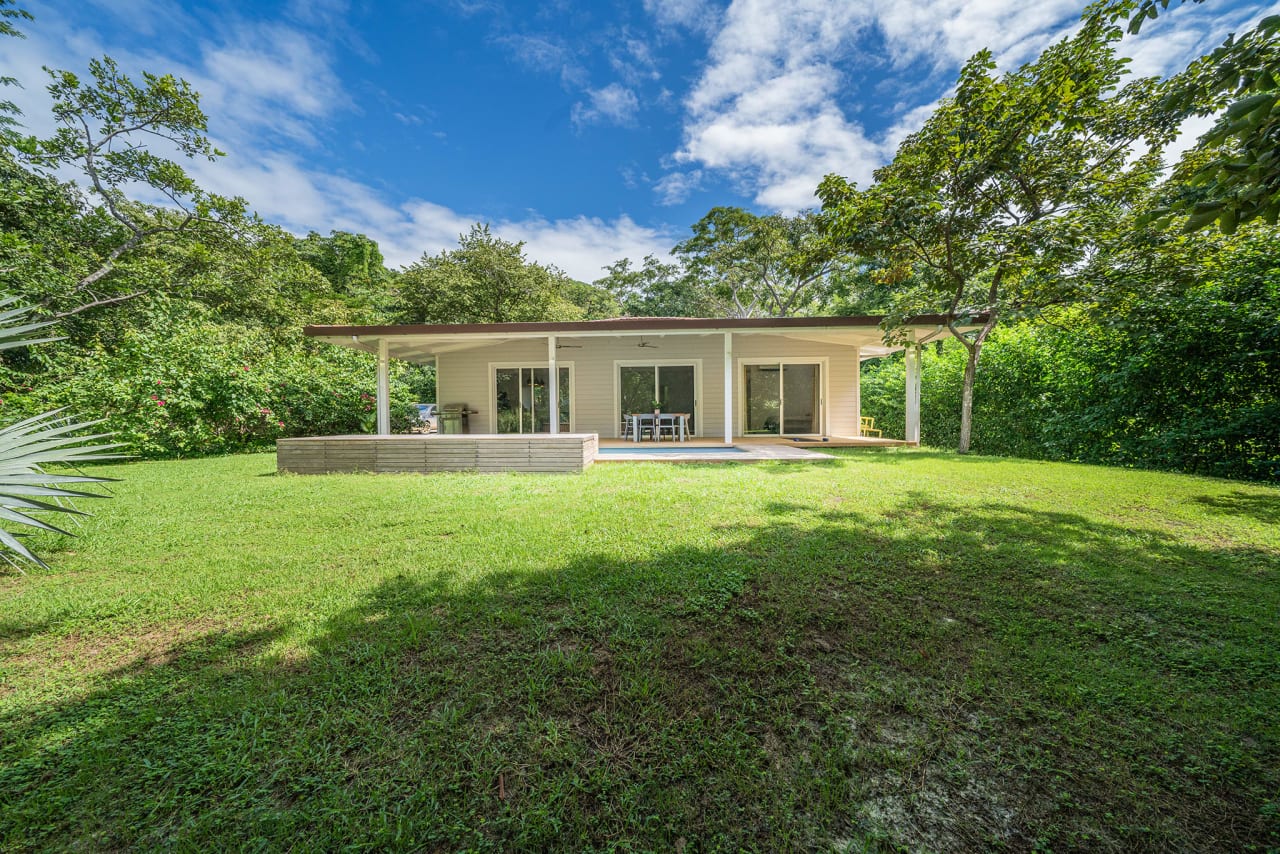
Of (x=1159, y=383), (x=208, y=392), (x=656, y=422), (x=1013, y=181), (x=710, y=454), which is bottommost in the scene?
(x=710, y=454)

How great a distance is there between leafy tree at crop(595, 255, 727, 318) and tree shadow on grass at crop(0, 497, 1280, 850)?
81.6ft

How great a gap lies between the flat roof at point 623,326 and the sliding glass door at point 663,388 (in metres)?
2.96

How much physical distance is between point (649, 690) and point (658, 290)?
30828mm

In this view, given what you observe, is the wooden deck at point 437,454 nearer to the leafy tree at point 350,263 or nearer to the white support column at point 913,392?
the white support column at point 913,392

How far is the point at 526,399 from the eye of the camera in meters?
12.6

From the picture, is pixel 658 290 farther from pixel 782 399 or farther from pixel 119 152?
pixel 119 152

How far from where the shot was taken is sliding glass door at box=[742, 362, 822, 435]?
40.1 feet

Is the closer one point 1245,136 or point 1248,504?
point 1245,136

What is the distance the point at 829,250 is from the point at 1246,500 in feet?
22.6

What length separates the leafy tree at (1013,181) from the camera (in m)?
7.54

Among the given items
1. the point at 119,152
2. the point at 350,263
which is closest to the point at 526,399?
the point at 119,152

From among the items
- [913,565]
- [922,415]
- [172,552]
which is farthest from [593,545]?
[922,415]

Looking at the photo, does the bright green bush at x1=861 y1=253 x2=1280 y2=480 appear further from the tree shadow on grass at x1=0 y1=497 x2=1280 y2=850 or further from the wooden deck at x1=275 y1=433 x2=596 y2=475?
the wooden deck at x1=275 y1=433 x2=596 y2=475

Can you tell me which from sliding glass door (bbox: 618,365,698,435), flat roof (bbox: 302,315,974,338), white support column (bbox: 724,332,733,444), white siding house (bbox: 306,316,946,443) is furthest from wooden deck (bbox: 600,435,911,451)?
flat roof (bbox: 302,315,974,338)
